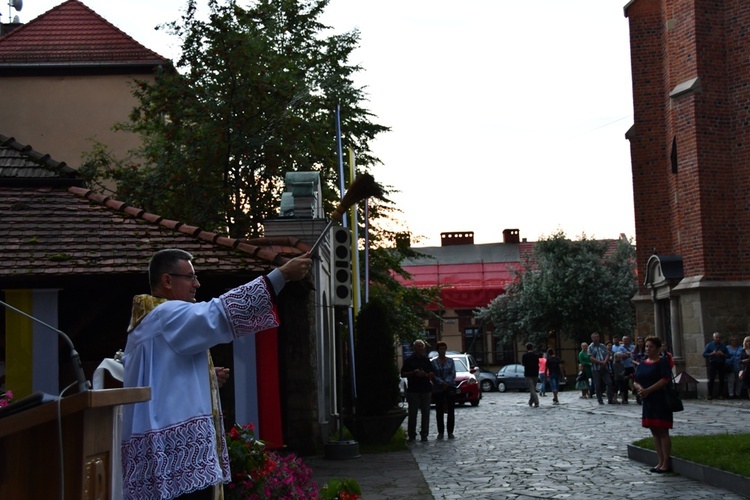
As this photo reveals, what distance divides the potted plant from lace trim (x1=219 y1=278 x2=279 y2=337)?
13.0 meters

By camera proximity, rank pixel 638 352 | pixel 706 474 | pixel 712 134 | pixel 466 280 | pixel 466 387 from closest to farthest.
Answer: pixel 706 474 → pixel 638 352 → pixel 712 134 → pixel 466 387 → pixel 466 280

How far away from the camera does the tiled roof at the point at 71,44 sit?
3256 centimetres

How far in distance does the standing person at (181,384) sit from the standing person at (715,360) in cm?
2218

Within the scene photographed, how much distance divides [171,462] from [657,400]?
348 inches

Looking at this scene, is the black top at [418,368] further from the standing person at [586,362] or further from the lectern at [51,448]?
the lectern at [51,448]

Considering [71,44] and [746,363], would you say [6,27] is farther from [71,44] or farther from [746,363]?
[746,363]

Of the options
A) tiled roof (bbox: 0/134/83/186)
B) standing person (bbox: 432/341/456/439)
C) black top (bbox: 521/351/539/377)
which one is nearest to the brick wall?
black top (bbox: 521/351/539/377)

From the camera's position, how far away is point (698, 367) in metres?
26.7

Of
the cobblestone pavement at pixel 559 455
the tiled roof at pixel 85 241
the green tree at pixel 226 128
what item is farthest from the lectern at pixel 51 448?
the green tree at pixel 226 128

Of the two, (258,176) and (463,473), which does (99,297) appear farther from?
(258,176)

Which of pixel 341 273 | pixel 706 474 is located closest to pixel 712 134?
pixel 341 273

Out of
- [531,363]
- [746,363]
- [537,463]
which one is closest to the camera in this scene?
[537,463]

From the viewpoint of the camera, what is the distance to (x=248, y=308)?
484 centimetres

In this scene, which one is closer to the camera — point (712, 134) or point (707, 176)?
point (707, 176)
